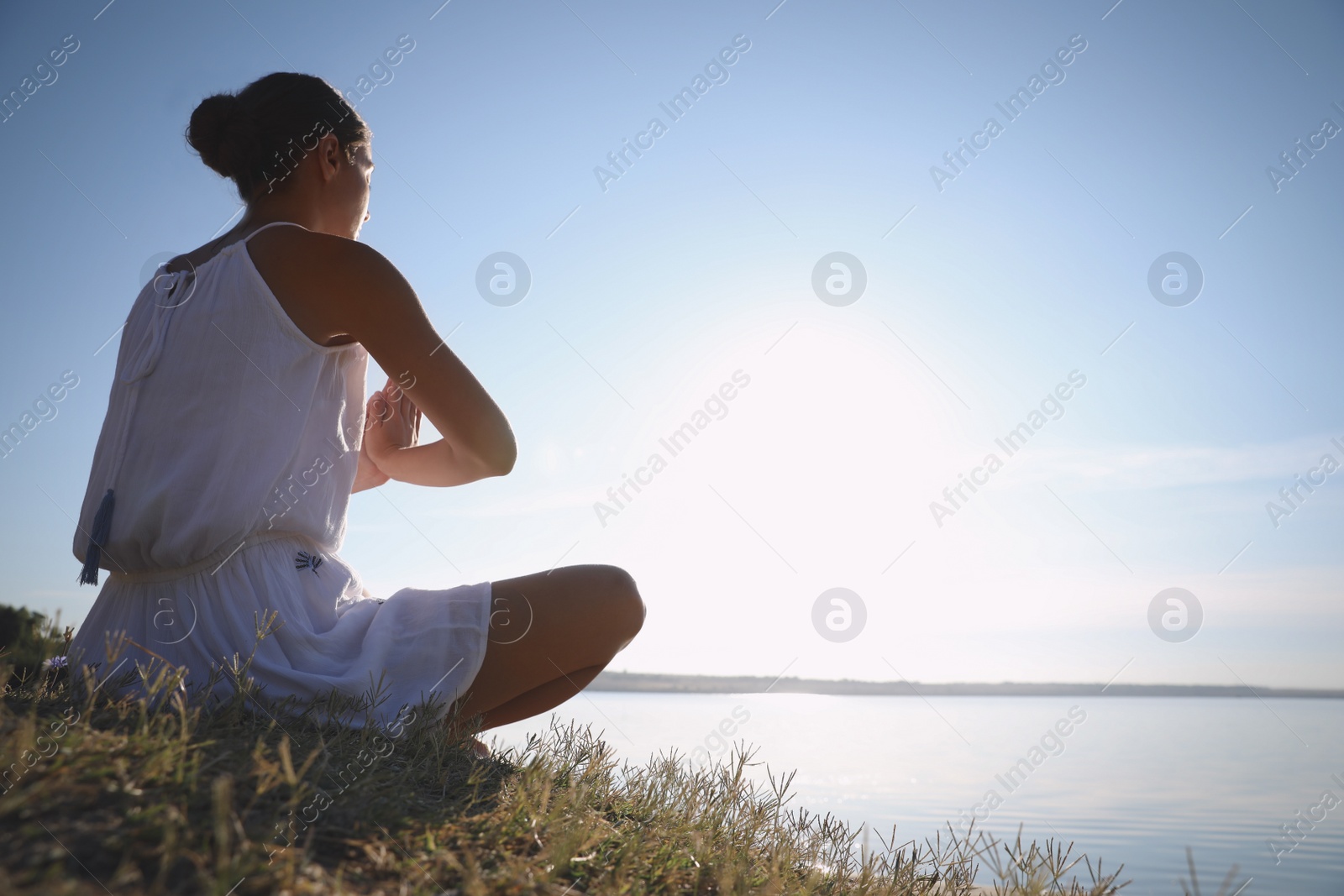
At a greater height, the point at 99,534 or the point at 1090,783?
the point at 1090,783

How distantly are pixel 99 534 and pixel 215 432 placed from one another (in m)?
0.45

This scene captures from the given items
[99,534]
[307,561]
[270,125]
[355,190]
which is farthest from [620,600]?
[270,125]

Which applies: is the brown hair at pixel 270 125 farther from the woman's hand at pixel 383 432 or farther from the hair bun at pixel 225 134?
the woman's hand at pixel 383 432

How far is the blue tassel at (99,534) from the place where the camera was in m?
2.25

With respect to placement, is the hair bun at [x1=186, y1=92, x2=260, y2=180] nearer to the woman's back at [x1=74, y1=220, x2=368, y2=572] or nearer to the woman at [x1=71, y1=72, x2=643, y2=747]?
the woman at [x1=71, y1=72, x2=643, y2=747]

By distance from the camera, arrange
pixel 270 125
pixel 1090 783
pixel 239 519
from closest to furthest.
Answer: pixel 239 519 < pixel 270 125 < pixel 1090 783

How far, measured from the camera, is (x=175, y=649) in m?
2.32

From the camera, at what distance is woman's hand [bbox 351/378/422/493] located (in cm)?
284

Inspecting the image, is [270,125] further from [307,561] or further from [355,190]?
[307,561]

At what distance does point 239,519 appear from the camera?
221 centimetres

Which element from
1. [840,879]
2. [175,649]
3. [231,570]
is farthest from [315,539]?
[840,879]

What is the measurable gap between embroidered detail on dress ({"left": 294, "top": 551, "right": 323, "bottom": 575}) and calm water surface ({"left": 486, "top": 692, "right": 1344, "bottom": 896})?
1.05m

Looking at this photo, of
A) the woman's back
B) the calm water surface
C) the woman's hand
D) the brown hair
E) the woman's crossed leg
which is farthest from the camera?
the calm water surface

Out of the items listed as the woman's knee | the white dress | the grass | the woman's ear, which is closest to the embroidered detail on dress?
the white dress
